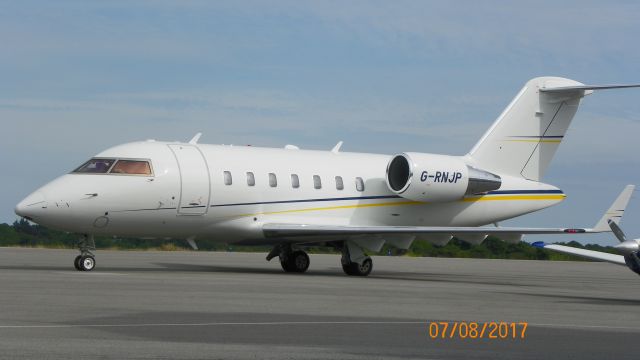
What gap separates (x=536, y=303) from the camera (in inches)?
698

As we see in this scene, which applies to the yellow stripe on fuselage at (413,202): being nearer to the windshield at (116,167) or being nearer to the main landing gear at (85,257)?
the windshield at (116,167)

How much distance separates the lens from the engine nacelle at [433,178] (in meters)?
→ 28.0

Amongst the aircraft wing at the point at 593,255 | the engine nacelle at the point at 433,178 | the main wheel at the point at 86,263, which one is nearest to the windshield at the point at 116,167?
the main wheel at the point at 86,263

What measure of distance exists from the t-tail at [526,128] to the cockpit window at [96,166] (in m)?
11.6

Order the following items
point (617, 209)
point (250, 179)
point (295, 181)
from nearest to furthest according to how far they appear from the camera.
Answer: point (617, 209), point (250, 179), point (295, 181)

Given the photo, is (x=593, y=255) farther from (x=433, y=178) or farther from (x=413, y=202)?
(x=413, y=202)

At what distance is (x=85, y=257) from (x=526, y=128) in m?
14.2

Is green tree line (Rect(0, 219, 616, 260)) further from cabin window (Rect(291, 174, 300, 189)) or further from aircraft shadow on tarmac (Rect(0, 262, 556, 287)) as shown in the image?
cabin window (Rect(291, 174, 300, 189))

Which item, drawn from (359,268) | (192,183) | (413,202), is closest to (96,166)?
(192,183)

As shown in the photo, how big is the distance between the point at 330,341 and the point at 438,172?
56.9ft

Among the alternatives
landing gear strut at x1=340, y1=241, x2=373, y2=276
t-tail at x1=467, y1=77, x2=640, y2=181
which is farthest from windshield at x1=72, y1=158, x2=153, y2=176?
t-tail at x1=467, y1=77, x2=640, y2=181

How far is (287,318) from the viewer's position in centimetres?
1387

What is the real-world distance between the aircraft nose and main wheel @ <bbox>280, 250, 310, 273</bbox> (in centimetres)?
752
